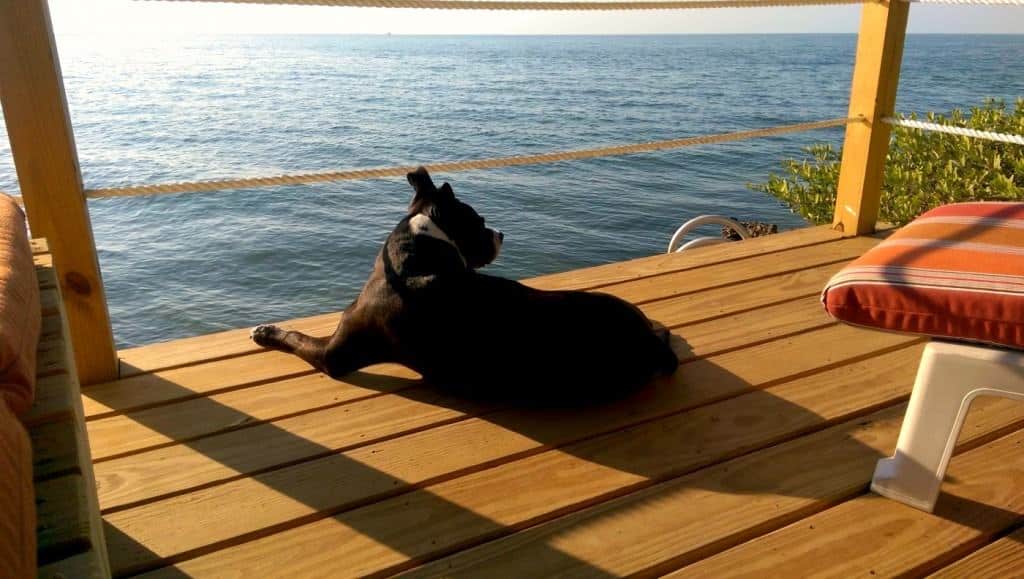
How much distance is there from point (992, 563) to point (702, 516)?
1.84 ft

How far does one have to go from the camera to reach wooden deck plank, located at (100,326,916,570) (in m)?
1.62

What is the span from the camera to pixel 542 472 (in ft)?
6.01

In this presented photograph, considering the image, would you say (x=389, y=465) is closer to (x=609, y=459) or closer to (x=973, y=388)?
(x=609, y=459)

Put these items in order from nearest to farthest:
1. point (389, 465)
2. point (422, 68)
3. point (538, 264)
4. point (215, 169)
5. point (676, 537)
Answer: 1. point (676, 537)
2. point (389, 465)
3. point (538, 264)
4. point (215, 169)
5. point (422, 68)

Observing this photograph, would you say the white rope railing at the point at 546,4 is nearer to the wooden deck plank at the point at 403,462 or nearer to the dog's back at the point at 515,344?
the dog's back at the point at 515,344

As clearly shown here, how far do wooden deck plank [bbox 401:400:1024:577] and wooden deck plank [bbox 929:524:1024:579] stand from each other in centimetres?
15

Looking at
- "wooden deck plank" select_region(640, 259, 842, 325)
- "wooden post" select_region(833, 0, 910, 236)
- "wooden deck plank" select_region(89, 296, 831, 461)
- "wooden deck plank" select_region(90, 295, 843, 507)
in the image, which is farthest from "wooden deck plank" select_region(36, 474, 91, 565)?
"wooden post" select_region(833, 0, 910, 236)

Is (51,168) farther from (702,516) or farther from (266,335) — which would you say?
(702,516)

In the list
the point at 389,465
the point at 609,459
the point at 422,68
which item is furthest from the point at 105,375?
the point at 422,68

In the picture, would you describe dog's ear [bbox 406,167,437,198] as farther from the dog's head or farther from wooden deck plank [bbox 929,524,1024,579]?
wooden deck plank [bbox 929,524,1024,579]

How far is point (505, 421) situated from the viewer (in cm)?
206

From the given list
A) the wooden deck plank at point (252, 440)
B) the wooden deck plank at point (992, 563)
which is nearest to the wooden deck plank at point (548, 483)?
the wooden deck plank at point (252, 440)

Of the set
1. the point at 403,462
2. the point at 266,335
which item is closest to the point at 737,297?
the point at 403,462

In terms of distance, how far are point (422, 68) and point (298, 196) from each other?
2921 centimetres
